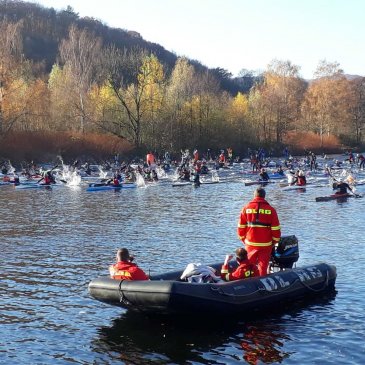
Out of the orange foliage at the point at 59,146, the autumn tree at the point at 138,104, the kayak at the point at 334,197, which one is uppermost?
the autumn tree at the point at 138,104

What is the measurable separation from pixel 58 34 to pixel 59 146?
352ft

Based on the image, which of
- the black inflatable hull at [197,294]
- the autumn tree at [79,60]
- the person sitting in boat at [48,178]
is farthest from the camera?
the autumn tree at [79,60]

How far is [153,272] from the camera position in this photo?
14875 mm

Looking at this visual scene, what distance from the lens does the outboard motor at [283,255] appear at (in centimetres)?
1302

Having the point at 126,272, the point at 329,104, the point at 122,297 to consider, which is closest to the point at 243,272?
the point at 126,272

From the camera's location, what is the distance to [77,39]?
236ft

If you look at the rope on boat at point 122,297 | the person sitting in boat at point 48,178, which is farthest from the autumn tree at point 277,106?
the rope on boat at point 122,297

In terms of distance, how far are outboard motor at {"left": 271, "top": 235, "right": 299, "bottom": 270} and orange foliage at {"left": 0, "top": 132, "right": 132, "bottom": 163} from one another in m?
46.8

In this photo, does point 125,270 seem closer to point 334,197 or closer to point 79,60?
point 334,197

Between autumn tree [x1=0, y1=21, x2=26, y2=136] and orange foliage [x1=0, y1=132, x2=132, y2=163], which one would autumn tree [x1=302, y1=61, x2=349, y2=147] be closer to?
orange foliage [x1=0, y1=132, x2=132, y2=163]

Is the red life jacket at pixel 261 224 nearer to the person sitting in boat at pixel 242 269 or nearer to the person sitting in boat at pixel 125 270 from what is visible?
the person sitting in boat at pixel 242 269

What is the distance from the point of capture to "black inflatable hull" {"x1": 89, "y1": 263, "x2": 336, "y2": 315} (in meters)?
10.2

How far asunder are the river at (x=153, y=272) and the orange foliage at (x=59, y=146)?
93.7 feet

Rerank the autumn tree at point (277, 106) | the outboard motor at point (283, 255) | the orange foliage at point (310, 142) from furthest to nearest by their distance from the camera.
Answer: the autumn tree at point (277, 106) → the orange foliage at point (310, 142) → the outboard motor at point (283, 255)
